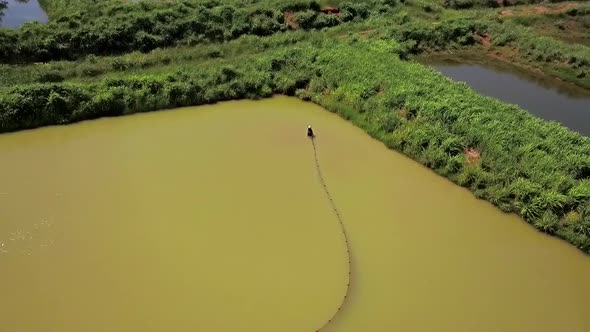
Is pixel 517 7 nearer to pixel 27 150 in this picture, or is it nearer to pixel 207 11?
pixel 207 11

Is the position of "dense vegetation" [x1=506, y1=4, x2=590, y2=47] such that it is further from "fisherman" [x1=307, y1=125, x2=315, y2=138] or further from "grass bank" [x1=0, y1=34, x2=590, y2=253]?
"fisherman" [x1=307, y1=125, x2=315, y2=138]

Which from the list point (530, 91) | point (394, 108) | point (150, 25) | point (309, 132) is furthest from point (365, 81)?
point (150, 25)

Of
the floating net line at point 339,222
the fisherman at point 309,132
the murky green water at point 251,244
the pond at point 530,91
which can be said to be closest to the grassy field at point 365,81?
the murky green water at point 251,244

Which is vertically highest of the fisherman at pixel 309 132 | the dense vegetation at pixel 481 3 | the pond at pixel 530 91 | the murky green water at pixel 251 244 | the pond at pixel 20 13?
the dense vegetation at pixel 481 3

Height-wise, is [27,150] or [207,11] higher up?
[207,11]

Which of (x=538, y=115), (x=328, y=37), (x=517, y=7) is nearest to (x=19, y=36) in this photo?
(x=328, y=37)

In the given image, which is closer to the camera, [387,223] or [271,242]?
[271,242]

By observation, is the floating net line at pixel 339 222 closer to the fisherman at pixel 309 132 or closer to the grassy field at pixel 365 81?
the fisherman at pixel 309 132

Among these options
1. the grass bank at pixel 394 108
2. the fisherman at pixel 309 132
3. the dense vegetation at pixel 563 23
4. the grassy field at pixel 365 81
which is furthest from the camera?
the dense vegetation at pixel 563 23
